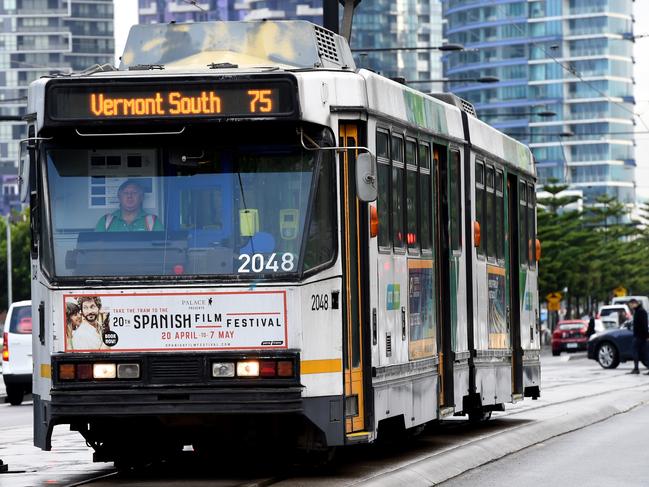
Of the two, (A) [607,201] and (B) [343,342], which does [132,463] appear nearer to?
(B) [343,342]

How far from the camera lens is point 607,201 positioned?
126 meters

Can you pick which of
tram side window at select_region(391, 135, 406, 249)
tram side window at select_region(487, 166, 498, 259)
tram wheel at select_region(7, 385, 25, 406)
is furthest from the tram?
tram wheel at select_region(7, 385, 25, 406)

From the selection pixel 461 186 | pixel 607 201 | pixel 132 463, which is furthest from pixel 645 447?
pixel 607 201

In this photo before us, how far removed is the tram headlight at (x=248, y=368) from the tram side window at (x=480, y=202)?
5514mm

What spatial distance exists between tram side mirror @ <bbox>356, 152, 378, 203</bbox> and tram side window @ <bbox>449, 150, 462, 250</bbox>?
3.68 meters

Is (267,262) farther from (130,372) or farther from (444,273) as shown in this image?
(444,273)

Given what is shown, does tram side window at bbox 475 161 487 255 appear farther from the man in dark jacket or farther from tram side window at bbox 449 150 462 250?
the man in dark jacket

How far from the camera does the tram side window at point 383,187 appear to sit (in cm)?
1304

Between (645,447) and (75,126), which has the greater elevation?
(75,126)

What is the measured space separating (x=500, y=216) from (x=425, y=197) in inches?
157

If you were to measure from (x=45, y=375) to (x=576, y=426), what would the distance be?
8530 millimetres

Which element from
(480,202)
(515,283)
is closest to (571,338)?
(515,283)

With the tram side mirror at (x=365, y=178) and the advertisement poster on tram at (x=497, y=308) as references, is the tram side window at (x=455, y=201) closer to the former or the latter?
the advertisement poster on tram at (x=497, y=308)

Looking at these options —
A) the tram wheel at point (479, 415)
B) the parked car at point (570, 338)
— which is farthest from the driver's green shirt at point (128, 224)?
the parked car at point (570, 338)
